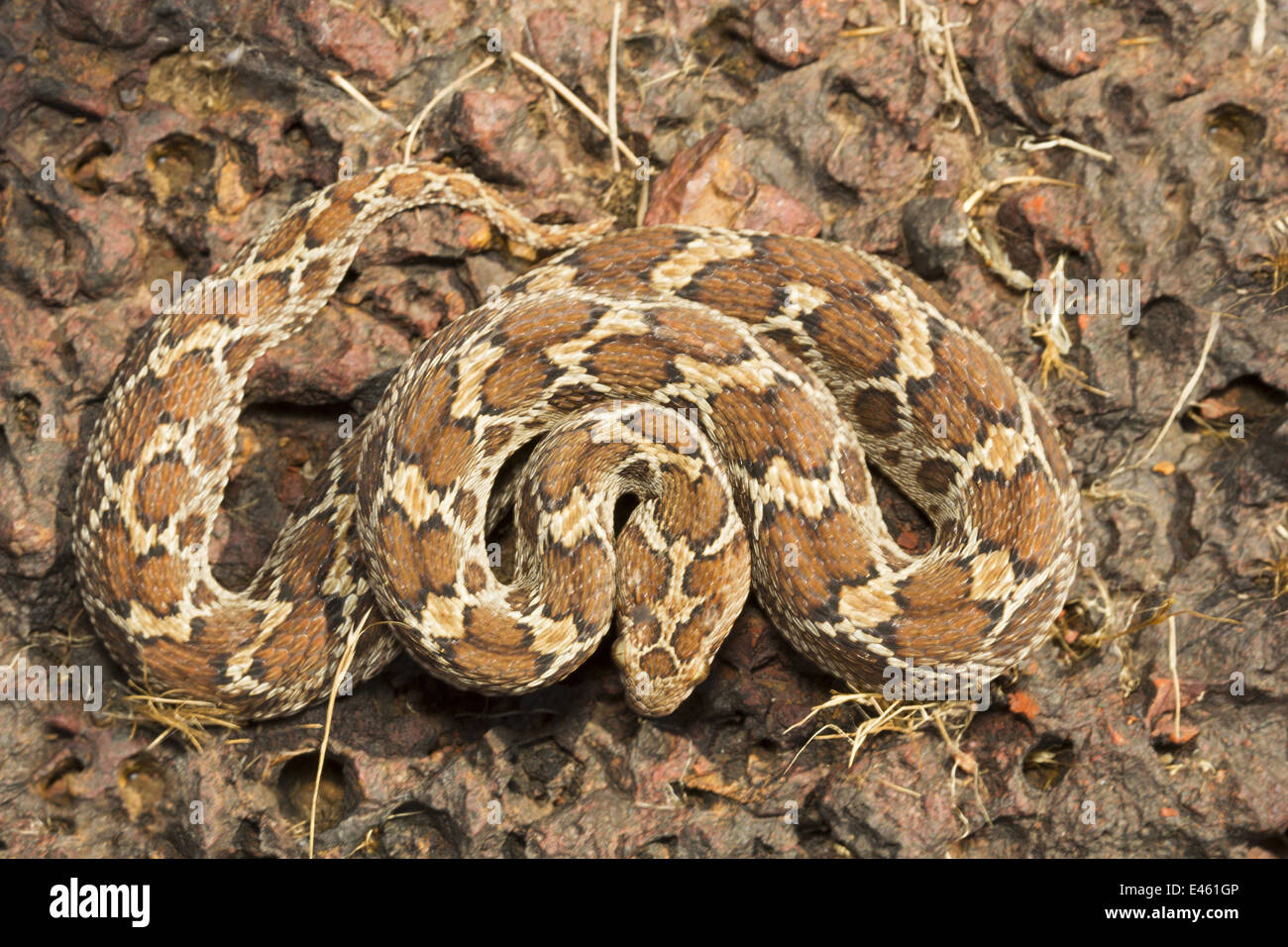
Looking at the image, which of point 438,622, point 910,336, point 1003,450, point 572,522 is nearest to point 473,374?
point 572,522

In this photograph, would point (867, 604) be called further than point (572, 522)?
No

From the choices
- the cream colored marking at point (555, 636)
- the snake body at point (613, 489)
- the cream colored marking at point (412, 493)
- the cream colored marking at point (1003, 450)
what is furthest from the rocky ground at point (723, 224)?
the cream colored marking at point (412, 493)

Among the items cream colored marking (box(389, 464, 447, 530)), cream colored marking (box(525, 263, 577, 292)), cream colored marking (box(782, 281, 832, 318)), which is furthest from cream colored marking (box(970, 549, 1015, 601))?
cream colored marking (box(389, 464, 447, 530))

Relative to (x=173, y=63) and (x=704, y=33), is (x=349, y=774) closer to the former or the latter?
(x=173, y=63)

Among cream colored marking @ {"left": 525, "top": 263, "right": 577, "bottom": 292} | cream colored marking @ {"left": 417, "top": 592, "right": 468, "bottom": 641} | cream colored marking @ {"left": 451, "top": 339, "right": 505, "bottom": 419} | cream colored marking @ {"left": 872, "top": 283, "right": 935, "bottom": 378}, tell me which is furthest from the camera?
cream colored marking @ {"left": 525, "top": 263, "right": 577, "bottom": 292}

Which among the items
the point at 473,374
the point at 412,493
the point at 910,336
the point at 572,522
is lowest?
the point at 572,522

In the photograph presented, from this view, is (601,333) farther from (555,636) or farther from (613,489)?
(555,636)

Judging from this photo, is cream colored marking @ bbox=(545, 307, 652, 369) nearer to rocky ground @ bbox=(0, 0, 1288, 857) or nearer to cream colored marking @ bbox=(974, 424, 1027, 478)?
rocky ground @ bbox=(0, 0, 1288, 857)
